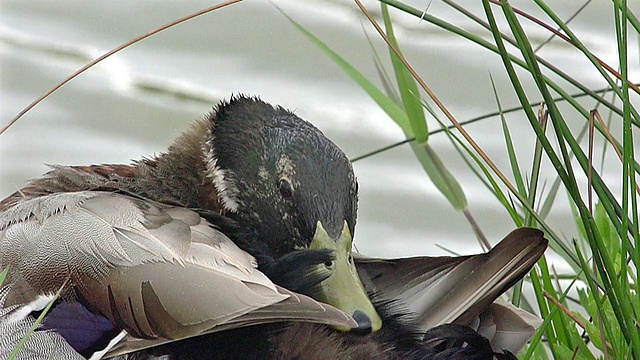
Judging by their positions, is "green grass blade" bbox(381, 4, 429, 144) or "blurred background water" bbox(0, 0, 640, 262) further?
"blurred background water" bbox(0, 0, 640, 262)

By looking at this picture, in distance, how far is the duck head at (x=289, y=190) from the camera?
211cm

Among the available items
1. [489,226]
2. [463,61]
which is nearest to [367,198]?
[489,226]

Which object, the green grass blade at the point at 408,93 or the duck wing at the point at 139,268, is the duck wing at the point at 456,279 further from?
the green grass blade at the point at 408,93

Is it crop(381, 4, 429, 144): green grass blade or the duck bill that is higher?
crop(381, 4, 429, 144): green grass blade

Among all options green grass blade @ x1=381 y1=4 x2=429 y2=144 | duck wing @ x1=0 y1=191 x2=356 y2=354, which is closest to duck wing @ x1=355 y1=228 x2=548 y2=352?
duck wing @ x1=0 y1=191 x2=356 y2=354

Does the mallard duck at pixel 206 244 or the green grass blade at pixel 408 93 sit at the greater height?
the green grass blade at pixel 408 93

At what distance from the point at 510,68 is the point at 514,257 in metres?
0.36

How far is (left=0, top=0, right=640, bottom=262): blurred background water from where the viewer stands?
14.0 ft

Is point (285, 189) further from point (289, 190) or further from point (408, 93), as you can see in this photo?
point (408, 93)

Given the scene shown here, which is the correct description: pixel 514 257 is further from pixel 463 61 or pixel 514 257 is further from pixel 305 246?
pixel 463 61

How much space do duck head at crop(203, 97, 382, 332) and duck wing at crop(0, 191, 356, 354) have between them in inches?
7.7

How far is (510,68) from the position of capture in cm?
202

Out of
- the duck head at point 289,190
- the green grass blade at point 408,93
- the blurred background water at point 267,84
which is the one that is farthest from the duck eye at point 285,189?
→ the blurred background water at point 267,84

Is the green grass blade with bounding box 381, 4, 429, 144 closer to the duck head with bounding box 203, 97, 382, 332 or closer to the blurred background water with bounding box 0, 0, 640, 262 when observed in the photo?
the duck head with bounding box 203, 97, 382, 332
